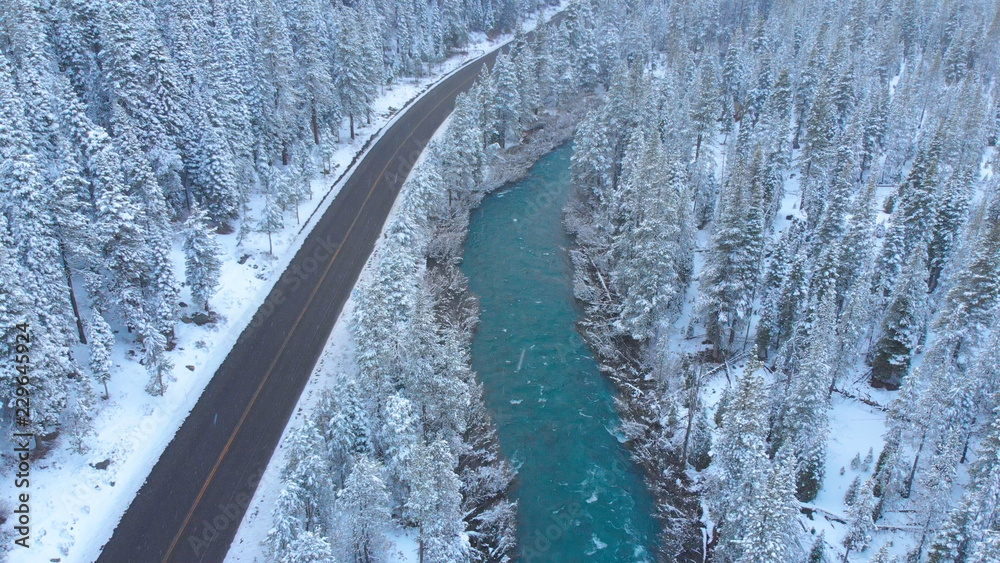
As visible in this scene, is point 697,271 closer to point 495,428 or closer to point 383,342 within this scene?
point 495,428

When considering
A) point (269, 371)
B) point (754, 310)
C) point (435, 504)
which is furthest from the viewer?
point (754, 310)

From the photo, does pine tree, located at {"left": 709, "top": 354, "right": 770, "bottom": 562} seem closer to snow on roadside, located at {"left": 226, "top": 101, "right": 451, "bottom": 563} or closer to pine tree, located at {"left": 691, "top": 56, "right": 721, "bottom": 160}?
snow on roadside, located at {"left": 226, "top": 101, "right": 451, "bottom": 563}

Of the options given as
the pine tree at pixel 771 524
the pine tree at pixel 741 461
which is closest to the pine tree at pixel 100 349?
the pine tree at pixel 741 461

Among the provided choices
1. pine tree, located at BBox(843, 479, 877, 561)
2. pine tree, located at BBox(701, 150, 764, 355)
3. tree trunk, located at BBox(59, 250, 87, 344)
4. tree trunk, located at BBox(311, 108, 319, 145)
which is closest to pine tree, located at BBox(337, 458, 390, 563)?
tree trunk, located at BBox(59, 250, 87, 344)

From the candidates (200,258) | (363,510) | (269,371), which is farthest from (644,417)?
(200,258)

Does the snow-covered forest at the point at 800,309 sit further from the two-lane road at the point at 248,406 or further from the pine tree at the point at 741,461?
the two-lane road at the point at 248,406

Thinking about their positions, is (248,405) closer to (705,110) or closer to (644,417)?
(644,417)
